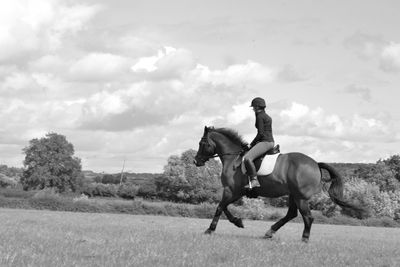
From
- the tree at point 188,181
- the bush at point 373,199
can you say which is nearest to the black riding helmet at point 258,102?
the bush at point 373,199

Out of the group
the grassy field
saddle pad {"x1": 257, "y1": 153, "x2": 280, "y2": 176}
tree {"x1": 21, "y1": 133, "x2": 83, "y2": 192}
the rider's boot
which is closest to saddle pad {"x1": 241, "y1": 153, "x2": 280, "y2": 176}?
saddle pad {"x1": 257, "y1": 153, "x2": 280, "y2": 176}

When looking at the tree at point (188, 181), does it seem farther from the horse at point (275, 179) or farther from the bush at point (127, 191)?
the horse at point (275, 179)

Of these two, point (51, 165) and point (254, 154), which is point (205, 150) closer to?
point (254, 154)

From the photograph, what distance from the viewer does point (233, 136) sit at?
782 inches

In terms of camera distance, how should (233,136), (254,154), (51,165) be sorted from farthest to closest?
(51,165) → (233,136) → (254,154)

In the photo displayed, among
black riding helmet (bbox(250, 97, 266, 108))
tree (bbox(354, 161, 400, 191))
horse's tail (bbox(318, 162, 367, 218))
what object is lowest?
horse's tail (bbox(318, 162, 367, 218))

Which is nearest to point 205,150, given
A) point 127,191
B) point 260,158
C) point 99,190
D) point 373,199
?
point 260,158

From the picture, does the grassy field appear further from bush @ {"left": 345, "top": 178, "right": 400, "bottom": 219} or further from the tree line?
the tree line

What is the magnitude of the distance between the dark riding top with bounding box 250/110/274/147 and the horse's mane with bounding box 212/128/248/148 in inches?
54.9

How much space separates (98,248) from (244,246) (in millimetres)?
3902

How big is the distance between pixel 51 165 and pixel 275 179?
9461 cm

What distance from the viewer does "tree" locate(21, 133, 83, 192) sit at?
355ft

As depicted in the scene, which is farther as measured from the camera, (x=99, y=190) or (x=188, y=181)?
(x=99, y=190)

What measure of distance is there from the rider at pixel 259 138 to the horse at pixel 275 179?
1.20 ft
